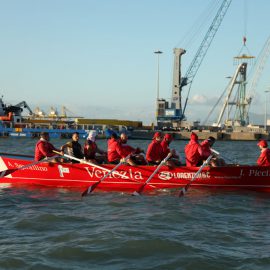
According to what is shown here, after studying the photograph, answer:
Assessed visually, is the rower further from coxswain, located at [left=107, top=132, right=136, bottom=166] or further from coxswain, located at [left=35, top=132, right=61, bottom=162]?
coxswain, located at [left=35, top=132, right=61, bottom=162]

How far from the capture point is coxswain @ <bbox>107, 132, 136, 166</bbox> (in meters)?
16.6

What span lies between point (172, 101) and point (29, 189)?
79.3 m

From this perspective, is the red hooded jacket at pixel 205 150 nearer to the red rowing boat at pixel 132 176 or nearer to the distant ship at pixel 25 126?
the red rowing boat at pixel 132 176

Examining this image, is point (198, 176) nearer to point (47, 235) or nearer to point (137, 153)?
point (137, 153)

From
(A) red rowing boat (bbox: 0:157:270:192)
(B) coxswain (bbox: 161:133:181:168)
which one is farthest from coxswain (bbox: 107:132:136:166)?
(B) coxswain (bbox: 161:133:181:168)

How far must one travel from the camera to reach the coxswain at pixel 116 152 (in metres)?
16.6

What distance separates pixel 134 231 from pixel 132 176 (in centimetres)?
577

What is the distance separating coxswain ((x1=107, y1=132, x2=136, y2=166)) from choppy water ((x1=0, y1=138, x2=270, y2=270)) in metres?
1.86

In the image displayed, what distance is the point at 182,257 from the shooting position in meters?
8.85

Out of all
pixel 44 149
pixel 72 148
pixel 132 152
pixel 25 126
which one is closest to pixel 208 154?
pixel 132 152

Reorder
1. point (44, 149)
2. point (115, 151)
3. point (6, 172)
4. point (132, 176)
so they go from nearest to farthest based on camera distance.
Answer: point (6, 172)
point (132, 176)
point (44, 149)
point (115, 151)

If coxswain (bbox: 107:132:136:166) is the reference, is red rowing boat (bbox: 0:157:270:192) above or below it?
below

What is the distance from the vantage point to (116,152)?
16.9 m

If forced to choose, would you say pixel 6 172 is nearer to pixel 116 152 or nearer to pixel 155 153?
pixel 116 152
